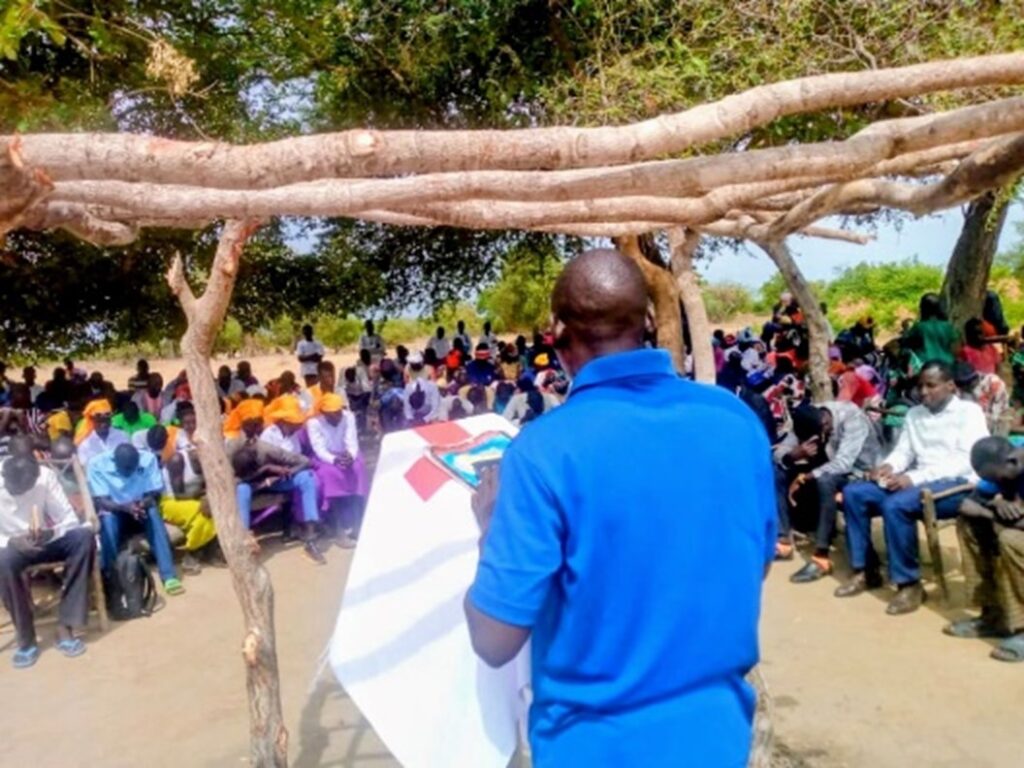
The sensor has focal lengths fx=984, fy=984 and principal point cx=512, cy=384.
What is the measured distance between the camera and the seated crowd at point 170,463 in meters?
6.02

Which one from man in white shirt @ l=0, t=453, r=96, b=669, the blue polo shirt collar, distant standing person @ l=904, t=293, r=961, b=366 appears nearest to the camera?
the blue polo shirt collar

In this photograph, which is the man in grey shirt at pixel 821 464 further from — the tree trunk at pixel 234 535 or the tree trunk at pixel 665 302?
the tree trunk at pixel 234 535

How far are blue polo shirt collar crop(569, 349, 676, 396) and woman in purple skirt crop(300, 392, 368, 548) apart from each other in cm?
657

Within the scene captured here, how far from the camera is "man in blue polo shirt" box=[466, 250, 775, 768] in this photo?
157cm

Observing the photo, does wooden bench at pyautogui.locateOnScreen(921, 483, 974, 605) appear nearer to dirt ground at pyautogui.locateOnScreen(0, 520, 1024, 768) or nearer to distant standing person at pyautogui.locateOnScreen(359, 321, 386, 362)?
dirt ground at pyautogui.locateOnScreen(0, 520, 1024, 768)

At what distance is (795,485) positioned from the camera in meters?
7.09

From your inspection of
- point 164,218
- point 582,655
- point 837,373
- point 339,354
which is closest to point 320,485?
point 837,373

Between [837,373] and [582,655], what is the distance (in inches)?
343

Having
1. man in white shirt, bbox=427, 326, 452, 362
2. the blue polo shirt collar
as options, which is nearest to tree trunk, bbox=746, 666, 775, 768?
the blue polo shirt collar

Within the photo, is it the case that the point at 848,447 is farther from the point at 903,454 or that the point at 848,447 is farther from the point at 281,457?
the point at 281,457

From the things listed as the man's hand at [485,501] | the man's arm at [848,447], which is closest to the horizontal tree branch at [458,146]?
the man's hand at [485,501]

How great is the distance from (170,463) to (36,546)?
1.63 metres

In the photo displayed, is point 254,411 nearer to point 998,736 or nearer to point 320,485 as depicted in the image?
point 320,485

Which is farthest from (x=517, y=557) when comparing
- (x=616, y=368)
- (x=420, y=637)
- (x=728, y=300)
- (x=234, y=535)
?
(x=728, y=300)
